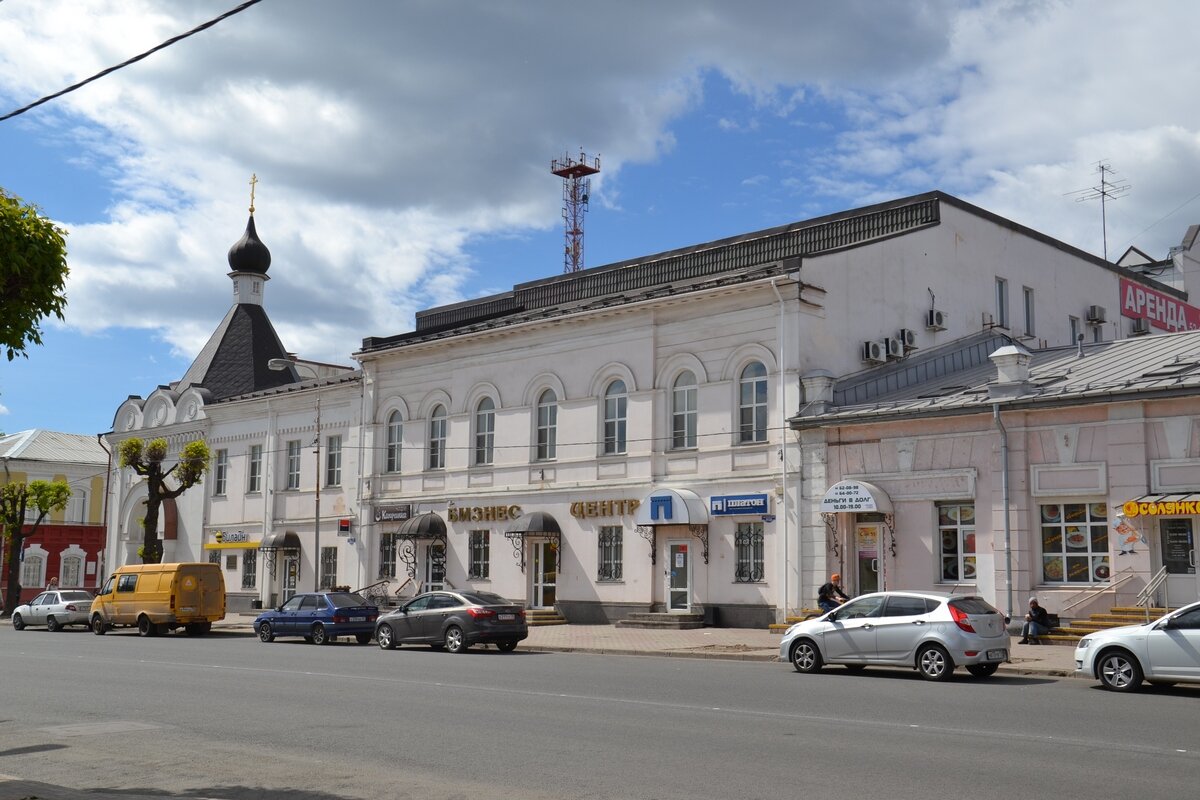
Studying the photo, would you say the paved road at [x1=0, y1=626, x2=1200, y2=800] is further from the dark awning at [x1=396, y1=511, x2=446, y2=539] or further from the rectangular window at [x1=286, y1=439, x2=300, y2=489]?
the rectangular window at [x1=286, y1=439, x2=300, y2=489]

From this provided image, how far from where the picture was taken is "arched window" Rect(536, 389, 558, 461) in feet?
118

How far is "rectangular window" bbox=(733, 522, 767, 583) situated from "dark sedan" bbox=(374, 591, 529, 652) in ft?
22.1

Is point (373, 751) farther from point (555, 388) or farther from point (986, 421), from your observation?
point (555, 388)

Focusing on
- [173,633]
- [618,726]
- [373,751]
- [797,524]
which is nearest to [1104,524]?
[797,524]

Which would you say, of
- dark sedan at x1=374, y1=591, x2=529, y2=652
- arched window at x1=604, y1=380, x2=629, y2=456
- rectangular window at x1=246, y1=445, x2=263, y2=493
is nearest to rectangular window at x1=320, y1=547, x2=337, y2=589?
rectangular window at x1=246, y1=445, x2=263, y2=493

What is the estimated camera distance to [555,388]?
3584 centimetres

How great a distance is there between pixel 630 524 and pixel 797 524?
18.6 ft

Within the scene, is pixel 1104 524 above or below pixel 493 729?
above

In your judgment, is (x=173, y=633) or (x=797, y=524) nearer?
(x=797, y=524)

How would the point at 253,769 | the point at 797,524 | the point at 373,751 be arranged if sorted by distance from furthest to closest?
the point at 797,524
the point at 373,751
the point at 253,769

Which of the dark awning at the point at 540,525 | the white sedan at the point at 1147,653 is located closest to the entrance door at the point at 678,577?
the dark awning at the point at 540,525

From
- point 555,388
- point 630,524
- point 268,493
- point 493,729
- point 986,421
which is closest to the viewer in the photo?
point 493,729

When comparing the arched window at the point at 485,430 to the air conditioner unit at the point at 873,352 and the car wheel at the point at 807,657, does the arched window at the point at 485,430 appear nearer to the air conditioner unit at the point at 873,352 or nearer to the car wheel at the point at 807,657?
the air conditioner unit at the point at 873,352

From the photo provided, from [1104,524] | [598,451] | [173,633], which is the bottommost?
[173,633]
